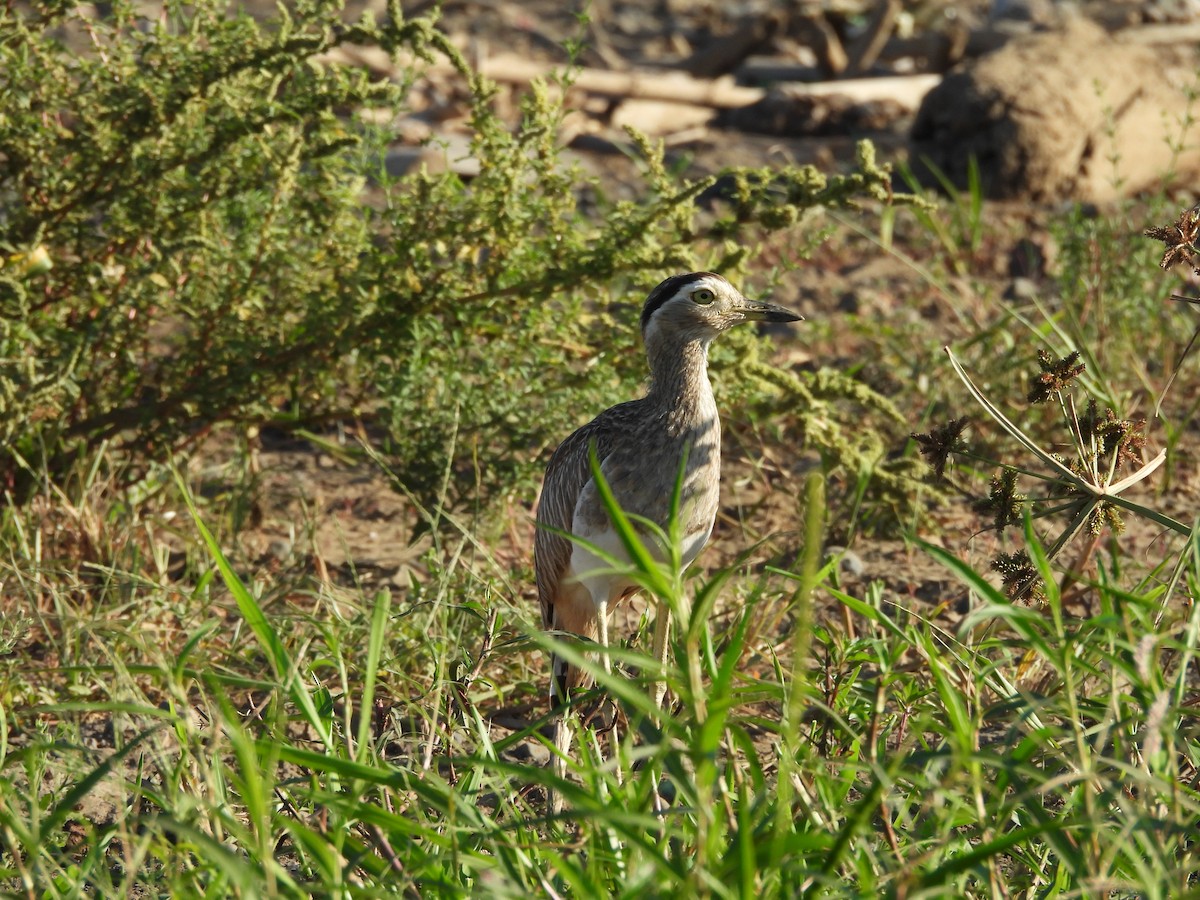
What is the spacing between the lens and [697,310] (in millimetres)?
3805

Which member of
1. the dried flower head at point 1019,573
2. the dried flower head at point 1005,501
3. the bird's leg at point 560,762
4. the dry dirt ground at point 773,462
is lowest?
the dry dirt ground at point 773,462

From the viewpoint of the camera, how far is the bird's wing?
371cm

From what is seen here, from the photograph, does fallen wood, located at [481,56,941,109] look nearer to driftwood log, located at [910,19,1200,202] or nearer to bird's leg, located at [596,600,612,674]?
driftwood log, located at [910,19,1200,202]

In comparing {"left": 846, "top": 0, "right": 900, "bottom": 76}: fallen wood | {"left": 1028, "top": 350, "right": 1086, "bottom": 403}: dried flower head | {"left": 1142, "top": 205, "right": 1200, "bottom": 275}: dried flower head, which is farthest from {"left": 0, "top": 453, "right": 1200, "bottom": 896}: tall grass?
{"left": 846, "top": 0, "right": 900, "bottom": 76}: fallen wood

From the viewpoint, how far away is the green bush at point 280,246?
4.10 m

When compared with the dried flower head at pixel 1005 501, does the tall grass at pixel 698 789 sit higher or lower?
lower

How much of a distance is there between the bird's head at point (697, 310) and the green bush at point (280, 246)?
321 millimetres

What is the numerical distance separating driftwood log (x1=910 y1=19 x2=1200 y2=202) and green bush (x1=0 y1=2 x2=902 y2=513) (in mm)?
3122

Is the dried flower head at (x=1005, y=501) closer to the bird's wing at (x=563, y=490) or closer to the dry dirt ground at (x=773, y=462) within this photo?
the dry dirt ground at (x=773, y=462)

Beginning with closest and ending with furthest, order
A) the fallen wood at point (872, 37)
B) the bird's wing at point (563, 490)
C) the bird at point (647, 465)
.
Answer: the bird at point (647, 465) < the bird's wing at point (563, 490) < the fallen wood at point (872, 37)

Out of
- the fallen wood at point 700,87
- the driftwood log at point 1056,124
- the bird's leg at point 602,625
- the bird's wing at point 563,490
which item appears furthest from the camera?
the fallen wood at point 700,87

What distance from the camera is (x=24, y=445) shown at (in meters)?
4.44

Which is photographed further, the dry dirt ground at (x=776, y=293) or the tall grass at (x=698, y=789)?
the dry dirt ground at (x=776, y=293)

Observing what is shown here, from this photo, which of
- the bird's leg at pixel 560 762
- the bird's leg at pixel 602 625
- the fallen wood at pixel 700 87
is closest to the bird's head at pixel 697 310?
the bird's leg at pixel 602 625
